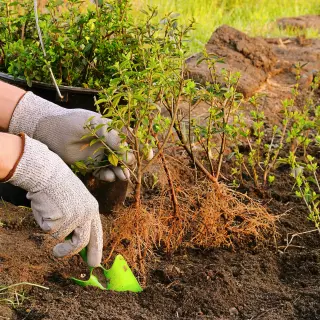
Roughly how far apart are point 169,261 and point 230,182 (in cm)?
85

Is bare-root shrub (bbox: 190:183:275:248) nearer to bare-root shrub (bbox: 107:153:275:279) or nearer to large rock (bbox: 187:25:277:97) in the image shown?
bare-root shrub (bbox: 107:153:275:279)

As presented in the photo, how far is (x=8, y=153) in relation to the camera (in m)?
2.22

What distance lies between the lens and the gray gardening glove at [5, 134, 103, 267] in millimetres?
2213

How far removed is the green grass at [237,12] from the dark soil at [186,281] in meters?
2.85

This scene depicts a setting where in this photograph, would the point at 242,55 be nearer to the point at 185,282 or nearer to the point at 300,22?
the point at 300,22

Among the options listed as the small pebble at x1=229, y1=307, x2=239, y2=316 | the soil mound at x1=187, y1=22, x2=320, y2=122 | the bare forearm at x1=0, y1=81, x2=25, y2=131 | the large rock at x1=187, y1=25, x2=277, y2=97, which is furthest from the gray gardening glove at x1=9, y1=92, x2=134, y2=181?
the large rock at x1=187, y1=25, x2=277, y2=97

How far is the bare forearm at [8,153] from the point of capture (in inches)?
86.9

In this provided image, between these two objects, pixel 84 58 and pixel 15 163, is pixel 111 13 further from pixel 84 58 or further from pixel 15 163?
pixel 15 163

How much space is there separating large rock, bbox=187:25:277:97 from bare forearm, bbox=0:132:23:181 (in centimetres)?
246

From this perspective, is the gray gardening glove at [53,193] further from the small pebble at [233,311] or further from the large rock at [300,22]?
the large rock at [300,22]

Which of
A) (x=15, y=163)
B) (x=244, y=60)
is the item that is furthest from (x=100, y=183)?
(x=244, y=60)

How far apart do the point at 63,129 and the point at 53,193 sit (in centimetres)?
46

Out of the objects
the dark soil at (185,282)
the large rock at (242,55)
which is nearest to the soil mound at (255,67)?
the large rock at (242,55)

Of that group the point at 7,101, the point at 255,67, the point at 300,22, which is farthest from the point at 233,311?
the point at 300,22
